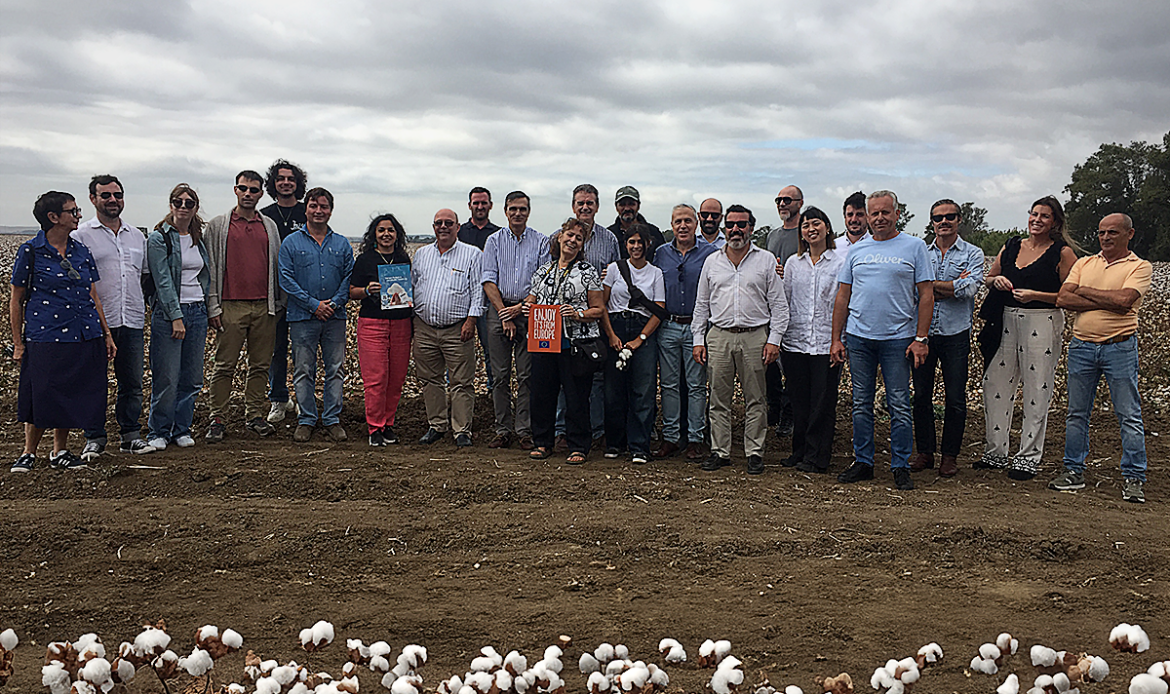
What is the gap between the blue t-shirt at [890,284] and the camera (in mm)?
6215

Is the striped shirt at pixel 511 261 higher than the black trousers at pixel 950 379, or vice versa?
the striped shirt at pixel 511 261

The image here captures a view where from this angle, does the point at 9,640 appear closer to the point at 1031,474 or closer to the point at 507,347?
the point at 507,347

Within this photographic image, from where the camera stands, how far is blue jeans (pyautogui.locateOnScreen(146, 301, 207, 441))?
716 cm

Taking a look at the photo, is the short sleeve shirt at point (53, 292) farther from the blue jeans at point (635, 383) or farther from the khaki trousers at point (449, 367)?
the blue jeans at point (635, 383)

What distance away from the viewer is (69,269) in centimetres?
637

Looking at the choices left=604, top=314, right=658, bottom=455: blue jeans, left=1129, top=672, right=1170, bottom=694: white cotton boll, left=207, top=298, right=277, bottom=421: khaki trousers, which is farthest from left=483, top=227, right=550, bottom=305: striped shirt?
left=1129, top=672, right=1170, bottom=694: white cotton boll

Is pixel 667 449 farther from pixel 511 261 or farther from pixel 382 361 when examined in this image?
pixel 382 361

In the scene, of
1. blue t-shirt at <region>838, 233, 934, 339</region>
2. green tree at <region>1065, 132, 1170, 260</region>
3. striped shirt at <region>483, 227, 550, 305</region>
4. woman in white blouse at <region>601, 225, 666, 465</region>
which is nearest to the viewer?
blue t-shirt at <region>838, 233, 934, 339</region>

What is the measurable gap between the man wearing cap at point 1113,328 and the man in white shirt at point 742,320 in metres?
1.98

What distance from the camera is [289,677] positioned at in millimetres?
2438

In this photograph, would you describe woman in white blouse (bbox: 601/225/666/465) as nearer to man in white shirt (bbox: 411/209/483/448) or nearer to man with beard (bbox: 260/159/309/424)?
man in white shirt (bbox: 411/209/483/448)

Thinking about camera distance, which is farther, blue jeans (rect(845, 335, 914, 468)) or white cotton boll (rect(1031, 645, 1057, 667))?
blue jeans (rect(845, 335, 914, 468))

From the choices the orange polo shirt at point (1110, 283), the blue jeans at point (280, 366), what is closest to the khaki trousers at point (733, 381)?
the orange polo shirt at point (1110, 283)

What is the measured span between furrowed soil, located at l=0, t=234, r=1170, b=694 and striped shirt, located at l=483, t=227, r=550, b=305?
4.86 ft
